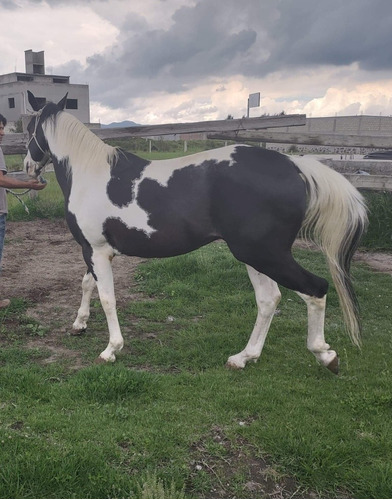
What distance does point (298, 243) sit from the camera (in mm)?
8719

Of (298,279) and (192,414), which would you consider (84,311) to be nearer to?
(192,414)

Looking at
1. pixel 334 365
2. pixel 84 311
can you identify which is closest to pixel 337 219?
pixel 334 365

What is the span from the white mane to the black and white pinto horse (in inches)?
0.4

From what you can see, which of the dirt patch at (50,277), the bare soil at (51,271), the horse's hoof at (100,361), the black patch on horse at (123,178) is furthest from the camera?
the bare soil at (51,271)

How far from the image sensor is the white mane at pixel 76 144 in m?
4.14

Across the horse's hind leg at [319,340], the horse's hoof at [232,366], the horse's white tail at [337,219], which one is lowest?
the horse's hoof at [232,366]

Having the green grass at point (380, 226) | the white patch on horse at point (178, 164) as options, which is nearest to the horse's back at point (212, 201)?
the white patch on horse at point (178, 164)

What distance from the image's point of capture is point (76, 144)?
4227mm

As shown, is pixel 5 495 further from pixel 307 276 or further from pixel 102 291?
pixel 307 276

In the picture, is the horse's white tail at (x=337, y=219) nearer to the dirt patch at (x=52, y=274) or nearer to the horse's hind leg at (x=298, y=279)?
the horse's hind leg at (x=298, y=279)

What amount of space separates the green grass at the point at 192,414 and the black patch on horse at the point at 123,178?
1.50 m

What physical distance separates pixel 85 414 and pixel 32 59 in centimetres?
5163

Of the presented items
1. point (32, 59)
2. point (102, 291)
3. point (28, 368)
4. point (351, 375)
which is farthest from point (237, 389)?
point (32, 59)

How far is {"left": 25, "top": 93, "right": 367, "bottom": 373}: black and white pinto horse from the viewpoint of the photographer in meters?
3.54
